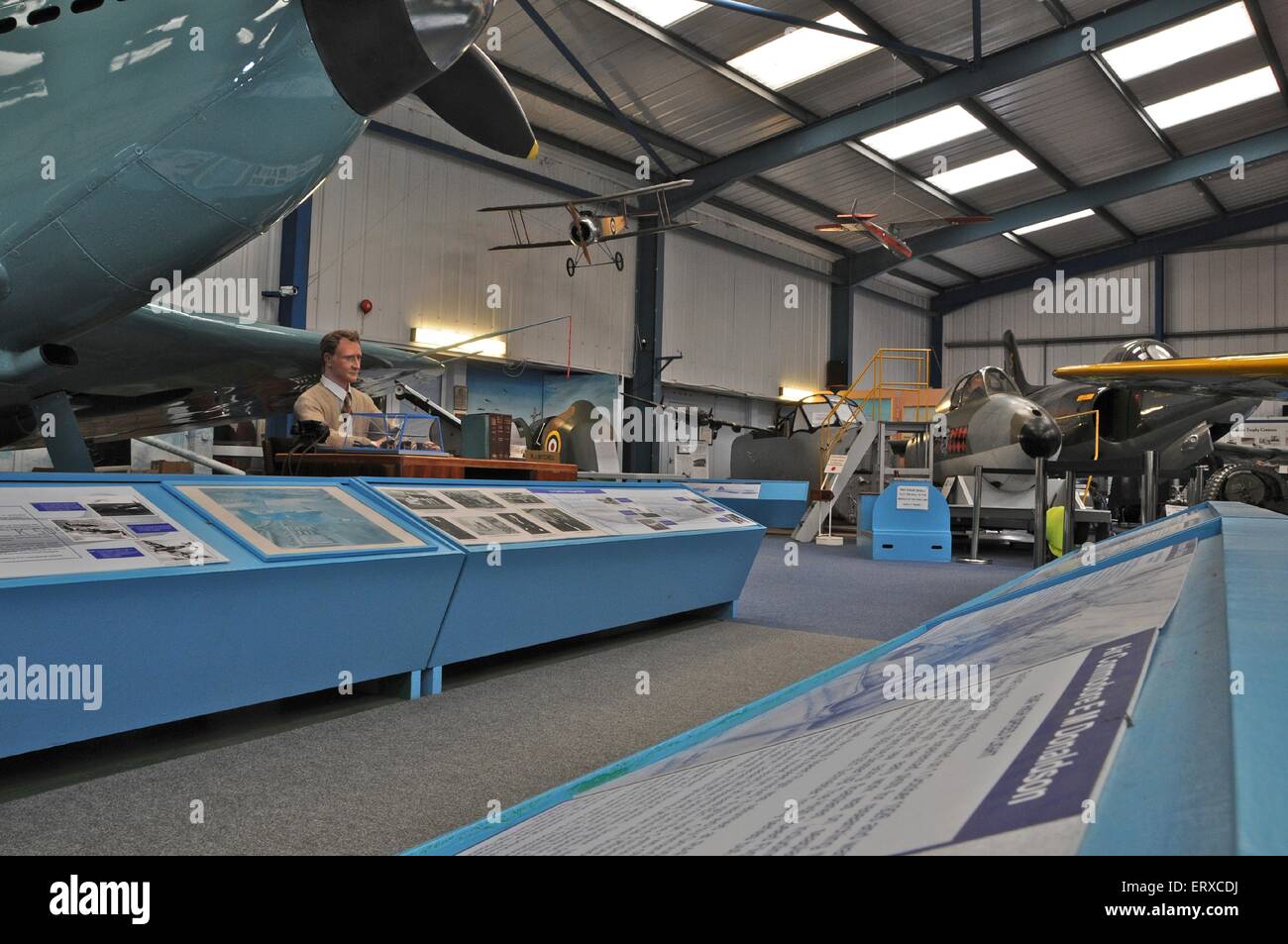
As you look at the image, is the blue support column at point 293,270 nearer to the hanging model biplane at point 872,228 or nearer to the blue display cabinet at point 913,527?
→ the hanging model biplane at point 872,228

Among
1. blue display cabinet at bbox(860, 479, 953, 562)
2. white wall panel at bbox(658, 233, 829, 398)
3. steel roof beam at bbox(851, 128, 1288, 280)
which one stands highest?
steel roof beam at bbox(851, 128, 1288, 280)

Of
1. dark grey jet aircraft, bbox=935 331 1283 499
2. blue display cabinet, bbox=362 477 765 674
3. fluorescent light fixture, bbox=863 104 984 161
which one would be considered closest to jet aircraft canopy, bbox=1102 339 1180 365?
dark grey jet aircraft, bbox=935 331 1283 499

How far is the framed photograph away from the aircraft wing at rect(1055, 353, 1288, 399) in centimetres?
261

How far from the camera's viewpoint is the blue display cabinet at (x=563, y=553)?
290 cm

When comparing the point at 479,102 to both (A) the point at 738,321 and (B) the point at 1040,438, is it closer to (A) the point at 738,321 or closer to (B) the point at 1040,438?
(B) the point at 1040,438

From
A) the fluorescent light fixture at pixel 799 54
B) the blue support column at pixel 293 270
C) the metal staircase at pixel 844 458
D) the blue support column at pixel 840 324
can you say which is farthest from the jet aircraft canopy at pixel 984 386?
the blue support column at pixel 840 324

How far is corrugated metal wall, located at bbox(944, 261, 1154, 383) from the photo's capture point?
2094 cm

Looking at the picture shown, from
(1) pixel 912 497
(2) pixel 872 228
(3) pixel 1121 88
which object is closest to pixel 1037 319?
(3) pixel 1121 88

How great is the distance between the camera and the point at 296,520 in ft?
8.10

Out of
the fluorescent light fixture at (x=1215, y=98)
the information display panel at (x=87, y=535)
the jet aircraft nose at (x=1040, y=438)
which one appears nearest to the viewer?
the information display panel at (x=87, y=535)

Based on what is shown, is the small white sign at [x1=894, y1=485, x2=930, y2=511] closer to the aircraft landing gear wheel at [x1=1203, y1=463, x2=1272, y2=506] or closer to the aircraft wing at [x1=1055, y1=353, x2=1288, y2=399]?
the aircraft landing gear wheel at [x1=1203, y1=463, x2=1272, y2=506]

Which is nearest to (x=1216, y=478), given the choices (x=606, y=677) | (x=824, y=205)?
(x=606, y=677)

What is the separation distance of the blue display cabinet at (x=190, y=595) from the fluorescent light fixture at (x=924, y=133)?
43.1ft
